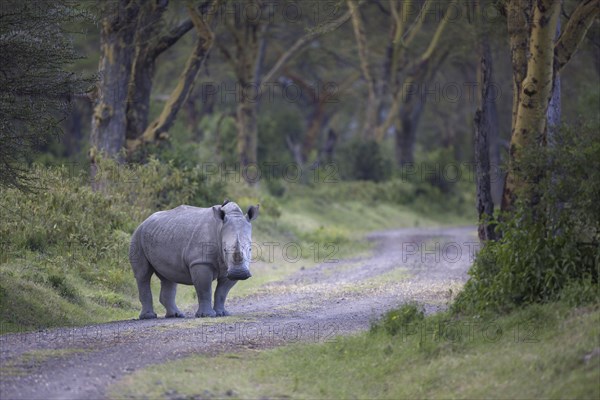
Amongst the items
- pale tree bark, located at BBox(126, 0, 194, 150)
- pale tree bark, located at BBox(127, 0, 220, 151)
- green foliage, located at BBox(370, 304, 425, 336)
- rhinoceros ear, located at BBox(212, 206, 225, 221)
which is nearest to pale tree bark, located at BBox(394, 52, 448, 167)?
pale tree bark, located at BBox(127, 0, 220, 151)

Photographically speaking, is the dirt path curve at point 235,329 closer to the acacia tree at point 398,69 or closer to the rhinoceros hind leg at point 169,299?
the rhinoceros hind leg at point 169,299

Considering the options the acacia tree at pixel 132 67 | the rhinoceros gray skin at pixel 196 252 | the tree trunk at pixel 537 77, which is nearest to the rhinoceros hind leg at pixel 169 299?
the rhinoceros gray skin at pixel 196 252

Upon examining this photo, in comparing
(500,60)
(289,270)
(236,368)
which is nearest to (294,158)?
(500,60)

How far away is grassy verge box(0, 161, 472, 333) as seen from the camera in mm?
15766

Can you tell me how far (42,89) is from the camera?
15.3m

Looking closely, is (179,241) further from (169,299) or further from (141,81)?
(141,81)

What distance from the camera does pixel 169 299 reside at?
1611 centimetres

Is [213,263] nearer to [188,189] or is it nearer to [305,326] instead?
[305,326]

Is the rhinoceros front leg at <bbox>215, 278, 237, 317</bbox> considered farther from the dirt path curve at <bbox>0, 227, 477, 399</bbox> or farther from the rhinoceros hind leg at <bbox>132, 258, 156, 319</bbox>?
the rhinoceros hind leg at <bbox>132, 258, 156, 319</bbox>

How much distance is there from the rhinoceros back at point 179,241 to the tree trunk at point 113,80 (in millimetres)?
10078

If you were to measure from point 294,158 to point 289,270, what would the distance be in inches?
1209

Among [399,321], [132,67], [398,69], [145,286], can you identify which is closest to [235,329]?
[399,321]

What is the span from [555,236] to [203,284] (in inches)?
219

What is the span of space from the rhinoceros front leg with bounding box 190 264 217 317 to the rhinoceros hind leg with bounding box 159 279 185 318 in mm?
674
